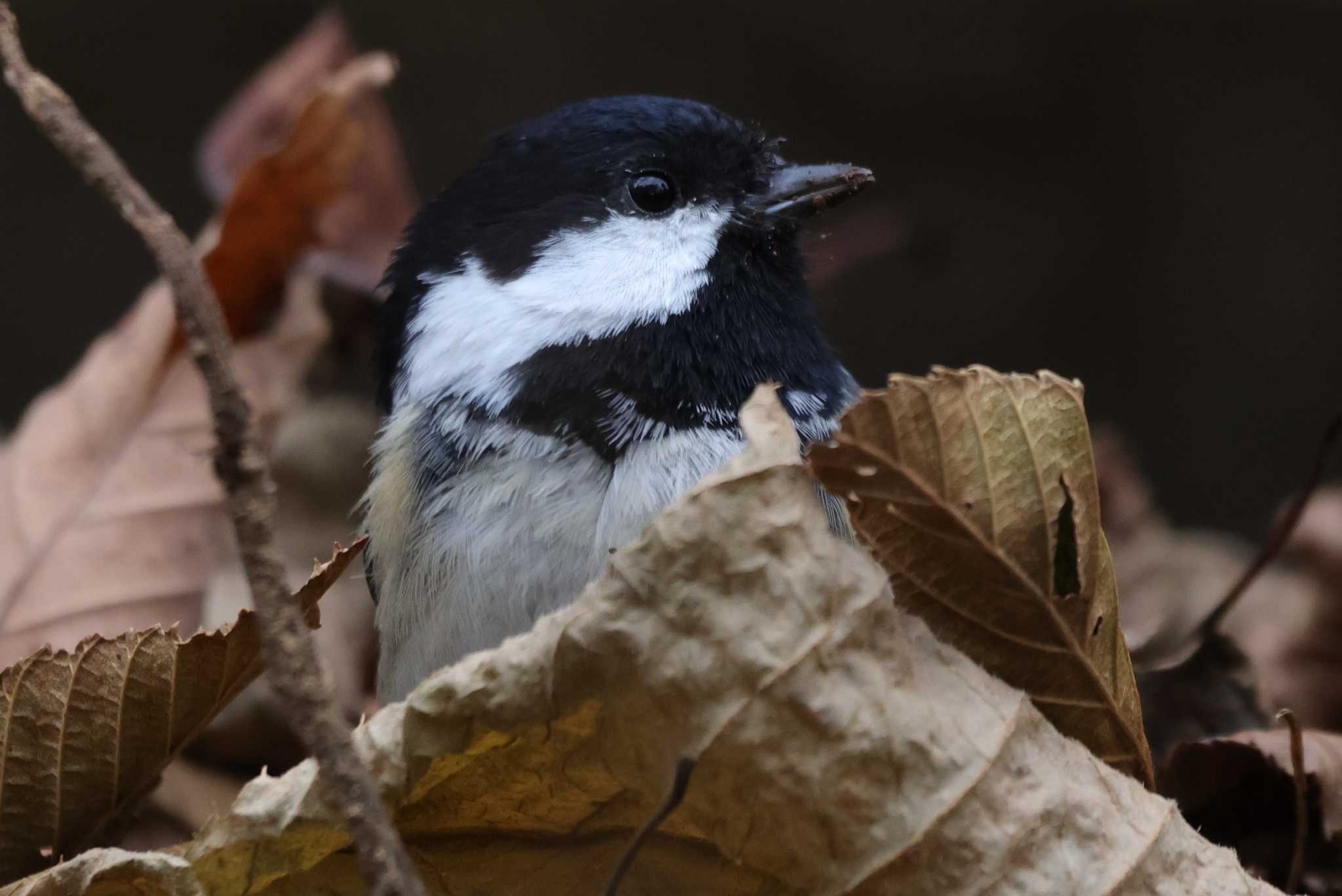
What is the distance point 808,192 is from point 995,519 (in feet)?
2.88

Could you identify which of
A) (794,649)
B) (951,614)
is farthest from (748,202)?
(794,649)

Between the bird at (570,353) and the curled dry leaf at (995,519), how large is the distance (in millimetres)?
340

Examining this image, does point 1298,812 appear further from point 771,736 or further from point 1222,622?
point 771,736

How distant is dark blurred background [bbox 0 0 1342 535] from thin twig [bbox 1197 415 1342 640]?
1963 millimetres

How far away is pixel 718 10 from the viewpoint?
3979mm

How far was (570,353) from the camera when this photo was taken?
180 cm

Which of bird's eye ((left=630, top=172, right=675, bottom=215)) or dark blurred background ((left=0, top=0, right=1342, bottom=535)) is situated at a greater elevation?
bird's eye ((left=630, top=172, right=675, bottom=215))

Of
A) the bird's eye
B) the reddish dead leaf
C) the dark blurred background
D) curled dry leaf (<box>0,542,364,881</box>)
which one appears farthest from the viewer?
the dark blurred background

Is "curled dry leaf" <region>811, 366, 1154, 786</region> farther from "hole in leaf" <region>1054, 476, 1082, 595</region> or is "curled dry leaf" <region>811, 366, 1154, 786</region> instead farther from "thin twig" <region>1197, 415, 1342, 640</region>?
"thin twig" <region>1197, 415, 1342, 640</region>

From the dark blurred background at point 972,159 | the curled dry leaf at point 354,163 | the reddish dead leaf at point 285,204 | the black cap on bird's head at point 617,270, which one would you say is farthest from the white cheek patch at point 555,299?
the dark blurred background at point 972,159

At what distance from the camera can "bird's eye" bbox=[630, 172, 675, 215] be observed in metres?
2.03

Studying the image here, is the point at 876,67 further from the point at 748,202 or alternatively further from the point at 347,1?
the point at 748,202

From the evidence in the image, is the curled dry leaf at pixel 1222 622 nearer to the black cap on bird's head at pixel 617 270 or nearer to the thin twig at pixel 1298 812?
the thin twig at pixel 1298 812

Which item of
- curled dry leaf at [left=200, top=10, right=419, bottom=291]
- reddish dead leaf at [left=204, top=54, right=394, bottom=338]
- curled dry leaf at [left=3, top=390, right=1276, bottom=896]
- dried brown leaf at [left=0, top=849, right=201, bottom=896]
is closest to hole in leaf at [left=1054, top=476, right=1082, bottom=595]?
curled dry leaf at [left=3, top=390, right=1276, bottom=896]
